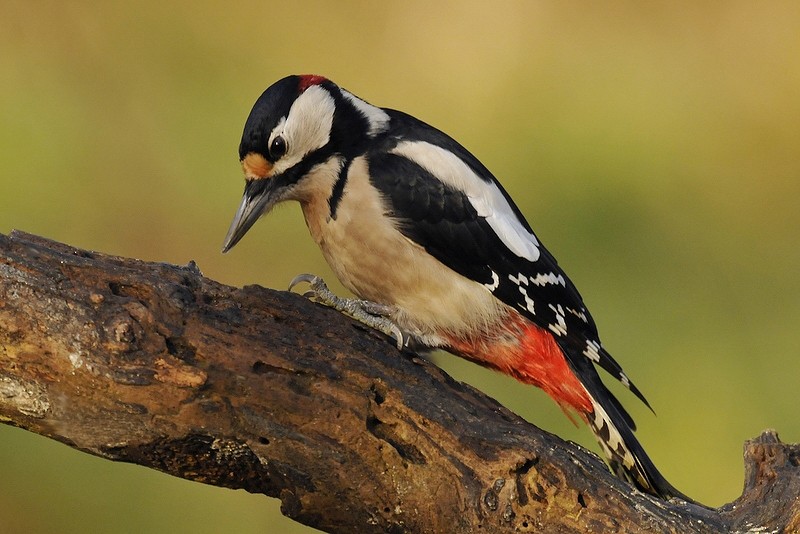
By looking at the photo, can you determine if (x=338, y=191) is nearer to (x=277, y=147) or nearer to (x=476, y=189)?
(x=277, y=147)

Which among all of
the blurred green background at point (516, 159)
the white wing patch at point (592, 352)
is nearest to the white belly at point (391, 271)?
the white wing patch at point (592, 352)

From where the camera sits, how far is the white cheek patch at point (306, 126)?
247 centimetres

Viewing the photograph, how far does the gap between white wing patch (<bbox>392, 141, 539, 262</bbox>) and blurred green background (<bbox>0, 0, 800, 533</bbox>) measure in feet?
3.69

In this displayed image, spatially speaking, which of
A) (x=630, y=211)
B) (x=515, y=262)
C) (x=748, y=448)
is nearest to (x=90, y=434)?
(x=515, y=262)

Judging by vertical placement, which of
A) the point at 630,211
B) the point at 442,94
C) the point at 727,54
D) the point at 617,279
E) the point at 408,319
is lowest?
the point at 408,319

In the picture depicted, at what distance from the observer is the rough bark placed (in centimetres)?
185

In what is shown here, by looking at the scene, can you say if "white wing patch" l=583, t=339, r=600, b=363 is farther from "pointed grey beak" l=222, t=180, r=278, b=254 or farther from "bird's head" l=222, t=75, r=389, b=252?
"pointed grey beak" l=222, t=180, r=278, b=254

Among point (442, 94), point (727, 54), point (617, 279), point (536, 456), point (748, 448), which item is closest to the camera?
point (536, 456)

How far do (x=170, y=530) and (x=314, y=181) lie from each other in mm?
1514

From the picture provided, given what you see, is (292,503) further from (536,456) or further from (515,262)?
(515,262)

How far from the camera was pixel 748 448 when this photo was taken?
2.27 metres

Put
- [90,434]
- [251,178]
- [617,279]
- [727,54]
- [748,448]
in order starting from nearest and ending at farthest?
[90,434]
[748,448]
[251,178]
[617,279]
[727,54]

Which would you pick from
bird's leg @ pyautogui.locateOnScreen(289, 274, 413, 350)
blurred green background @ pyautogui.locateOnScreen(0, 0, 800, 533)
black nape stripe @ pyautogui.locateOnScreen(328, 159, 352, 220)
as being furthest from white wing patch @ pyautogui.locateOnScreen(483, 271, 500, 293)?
blurred green background @ pyautogui.locateOnScreen(0, 0, 800, 533)

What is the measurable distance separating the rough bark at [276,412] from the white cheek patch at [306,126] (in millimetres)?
482
